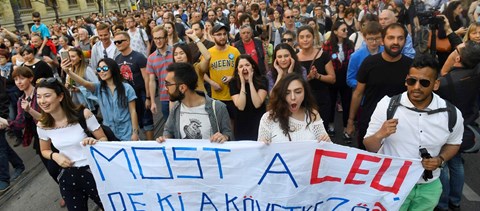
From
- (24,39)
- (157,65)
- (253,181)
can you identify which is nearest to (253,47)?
(157,65)

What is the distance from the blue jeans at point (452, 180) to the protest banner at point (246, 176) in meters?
0.64

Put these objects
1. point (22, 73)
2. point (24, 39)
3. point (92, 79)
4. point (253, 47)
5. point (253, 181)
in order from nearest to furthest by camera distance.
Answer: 1. point (253, 181)
2. point (22, 73)
3. point (92, 79)
4. point (253, 47)
5. point (24, 39)

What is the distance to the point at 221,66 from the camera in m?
4.28

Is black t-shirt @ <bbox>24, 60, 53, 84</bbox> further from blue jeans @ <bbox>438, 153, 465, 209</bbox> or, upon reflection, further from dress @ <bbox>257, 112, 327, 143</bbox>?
blue jeans @ <bbox>438, 153, 465, 209</bbox>

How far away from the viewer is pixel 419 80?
2.28m

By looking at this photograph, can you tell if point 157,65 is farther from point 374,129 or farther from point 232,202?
point 374,129

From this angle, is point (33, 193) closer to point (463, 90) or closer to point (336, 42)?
point (336, 42)

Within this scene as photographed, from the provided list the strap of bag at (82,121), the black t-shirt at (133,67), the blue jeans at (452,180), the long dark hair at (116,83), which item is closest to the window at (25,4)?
the black t-shirt at (133,67)

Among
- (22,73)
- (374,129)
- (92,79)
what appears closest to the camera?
(374,129)

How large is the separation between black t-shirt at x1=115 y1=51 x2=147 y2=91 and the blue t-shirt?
0.87m

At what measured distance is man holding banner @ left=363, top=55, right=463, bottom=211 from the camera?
2.27 metres

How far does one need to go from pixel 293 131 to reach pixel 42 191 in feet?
12.2

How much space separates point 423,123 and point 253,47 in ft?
9.84

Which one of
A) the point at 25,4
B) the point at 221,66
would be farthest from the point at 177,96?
the point at 25,4
